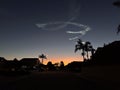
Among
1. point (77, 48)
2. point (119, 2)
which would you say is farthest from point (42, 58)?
point (119, 2)

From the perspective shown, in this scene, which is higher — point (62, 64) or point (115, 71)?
point (62, 64)

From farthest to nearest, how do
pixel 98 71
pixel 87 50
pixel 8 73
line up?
pixel 87 50
pixel 8 73
pixel 98 71

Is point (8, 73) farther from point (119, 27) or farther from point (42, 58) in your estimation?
point (42, 58)

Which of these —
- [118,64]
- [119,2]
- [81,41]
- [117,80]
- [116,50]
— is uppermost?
[81,41]

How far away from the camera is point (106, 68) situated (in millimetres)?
31328

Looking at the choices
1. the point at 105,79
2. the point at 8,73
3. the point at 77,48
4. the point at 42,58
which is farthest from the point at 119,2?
the point at 42,58

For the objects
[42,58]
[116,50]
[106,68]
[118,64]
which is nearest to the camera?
[118,64]

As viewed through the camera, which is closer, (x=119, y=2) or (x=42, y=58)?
(x=119, y=2)

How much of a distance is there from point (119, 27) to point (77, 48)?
63405 mm

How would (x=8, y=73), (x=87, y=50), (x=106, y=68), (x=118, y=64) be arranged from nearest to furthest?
(x=118, y=64), (x=106, y=68), (x=8, y=73), (x=87, y=50)

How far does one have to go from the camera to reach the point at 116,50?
34.5 meters

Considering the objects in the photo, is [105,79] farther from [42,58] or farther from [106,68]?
Result: [42,58]

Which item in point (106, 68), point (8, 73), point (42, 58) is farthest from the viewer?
point (42, 58)

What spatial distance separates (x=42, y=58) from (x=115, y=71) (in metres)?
160
